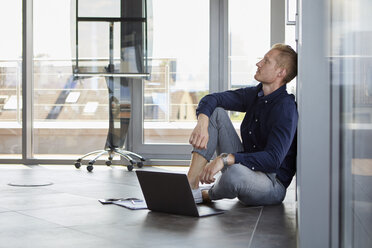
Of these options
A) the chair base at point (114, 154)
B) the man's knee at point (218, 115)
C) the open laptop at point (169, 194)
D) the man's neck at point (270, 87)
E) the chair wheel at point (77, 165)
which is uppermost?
the man's neck at point (270, 87)

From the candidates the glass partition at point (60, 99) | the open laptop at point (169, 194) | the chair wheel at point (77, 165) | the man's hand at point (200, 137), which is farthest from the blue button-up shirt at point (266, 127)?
the glass partition at point (60, 99)

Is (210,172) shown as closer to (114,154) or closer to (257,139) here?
(257,139)

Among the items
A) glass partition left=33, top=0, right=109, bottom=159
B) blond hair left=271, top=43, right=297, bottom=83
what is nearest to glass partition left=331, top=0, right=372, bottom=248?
blond hair left=271, top=43, right=297, bottom=83

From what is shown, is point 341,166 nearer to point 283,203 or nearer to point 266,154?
point 266,154

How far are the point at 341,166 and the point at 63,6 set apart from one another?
5.08m

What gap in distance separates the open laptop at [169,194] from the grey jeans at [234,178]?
0.12 metres

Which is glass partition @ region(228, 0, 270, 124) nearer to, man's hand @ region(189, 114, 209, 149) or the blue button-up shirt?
the blue button-up shirt

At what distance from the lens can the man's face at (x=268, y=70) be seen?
2.80m

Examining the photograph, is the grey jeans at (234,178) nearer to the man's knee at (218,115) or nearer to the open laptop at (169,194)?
the man's knee at (218,115)

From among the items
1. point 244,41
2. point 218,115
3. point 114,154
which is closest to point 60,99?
point 114,154

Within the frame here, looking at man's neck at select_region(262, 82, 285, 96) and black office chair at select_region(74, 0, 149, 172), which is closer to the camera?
man's neck at select_region(262, 82, 285, 96)

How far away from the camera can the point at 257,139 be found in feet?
9.32

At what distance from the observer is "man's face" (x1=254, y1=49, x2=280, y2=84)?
2.80 metres

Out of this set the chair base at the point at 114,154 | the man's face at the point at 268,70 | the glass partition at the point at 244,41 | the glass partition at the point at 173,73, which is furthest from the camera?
the glass partition at the point at 173,73
